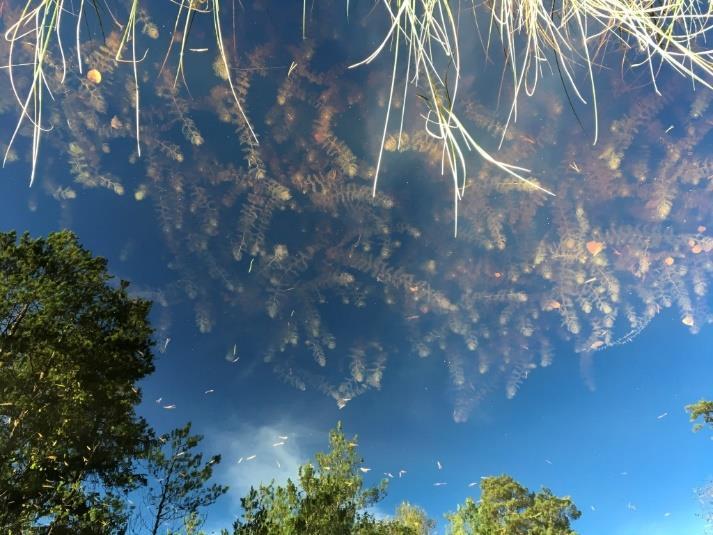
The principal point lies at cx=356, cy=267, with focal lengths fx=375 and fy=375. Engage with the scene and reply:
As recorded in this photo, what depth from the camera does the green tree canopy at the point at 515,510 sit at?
59.1ft

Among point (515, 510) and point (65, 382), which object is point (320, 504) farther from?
point (515, 510)

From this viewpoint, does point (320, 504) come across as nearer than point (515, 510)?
Yes

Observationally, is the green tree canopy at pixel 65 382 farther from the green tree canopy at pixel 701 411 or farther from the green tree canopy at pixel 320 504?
the green tree canopy at pixel 701 411

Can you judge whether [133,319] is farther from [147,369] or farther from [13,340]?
[13,340]

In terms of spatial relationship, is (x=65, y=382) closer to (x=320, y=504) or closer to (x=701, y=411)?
(x=320, y=504)

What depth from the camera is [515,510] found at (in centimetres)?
2197

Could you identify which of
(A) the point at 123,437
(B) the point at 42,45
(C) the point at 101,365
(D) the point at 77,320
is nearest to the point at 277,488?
(A) the point at 123,437

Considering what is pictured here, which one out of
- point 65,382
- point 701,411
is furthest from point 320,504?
point 701,411

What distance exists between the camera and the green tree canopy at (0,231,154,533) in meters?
7.51

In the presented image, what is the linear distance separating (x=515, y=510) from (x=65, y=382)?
78.4ft

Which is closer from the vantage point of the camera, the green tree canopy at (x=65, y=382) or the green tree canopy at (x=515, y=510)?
the green tree canopy at (x=65, y=382)

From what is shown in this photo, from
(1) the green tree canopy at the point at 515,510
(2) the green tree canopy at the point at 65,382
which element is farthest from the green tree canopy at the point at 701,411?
(2) the green tree canopy at the point at 65,382

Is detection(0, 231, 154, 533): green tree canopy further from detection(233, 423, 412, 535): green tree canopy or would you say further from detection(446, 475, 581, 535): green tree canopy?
detection(446, 475, 581, 535): green tree canopy

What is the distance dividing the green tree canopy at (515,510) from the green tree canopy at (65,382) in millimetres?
15257
